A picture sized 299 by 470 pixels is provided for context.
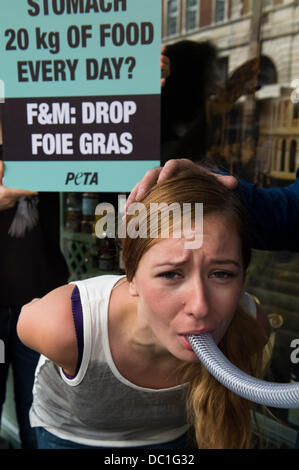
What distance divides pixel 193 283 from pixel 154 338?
0.83 ft

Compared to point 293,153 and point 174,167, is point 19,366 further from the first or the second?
point 293,153

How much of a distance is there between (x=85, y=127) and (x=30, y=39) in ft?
0.70

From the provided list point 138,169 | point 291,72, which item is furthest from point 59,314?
point 291,72

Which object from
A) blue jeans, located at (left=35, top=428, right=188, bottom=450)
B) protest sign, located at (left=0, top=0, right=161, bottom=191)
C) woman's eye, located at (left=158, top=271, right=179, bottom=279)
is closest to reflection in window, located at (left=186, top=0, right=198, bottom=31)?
protest sign, located at (left=0, top=0, right=161, bottom=191)

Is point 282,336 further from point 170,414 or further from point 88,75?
point 88,75

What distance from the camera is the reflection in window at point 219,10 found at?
1.16 m

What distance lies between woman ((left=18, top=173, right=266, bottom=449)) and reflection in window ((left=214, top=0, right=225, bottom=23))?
0.61m

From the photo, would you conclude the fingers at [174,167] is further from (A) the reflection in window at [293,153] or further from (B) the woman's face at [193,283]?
(A) the reflection in window at [293,153]

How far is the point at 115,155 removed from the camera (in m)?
0.91

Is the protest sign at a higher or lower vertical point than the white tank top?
higher

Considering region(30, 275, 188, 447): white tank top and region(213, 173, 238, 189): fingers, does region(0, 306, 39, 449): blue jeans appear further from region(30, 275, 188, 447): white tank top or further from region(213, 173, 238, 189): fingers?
region(213, 173, 238, 189): fingers

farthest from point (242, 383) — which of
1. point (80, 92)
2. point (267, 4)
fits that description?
point (267, 4)

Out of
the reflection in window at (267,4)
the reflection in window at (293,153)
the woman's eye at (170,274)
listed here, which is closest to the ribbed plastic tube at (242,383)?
the woman's eye at (170,274)

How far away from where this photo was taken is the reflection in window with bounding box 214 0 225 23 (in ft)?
3.79
